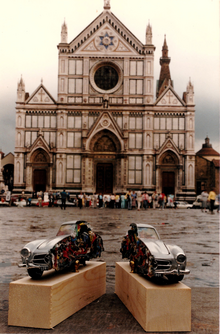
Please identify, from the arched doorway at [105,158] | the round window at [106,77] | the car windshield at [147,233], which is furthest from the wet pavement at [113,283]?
the round window at [106,77]

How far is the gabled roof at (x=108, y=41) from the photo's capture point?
40344 millimetres

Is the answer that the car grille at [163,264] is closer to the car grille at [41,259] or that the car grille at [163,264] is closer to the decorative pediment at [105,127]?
the car grille at [41,259]

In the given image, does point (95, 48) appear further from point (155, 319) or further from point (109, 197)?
point (155, 319)

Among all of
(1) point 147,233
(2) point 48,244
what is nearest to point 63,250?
(2) point 48,244

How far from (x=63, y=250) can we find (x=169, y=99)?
37438 mm

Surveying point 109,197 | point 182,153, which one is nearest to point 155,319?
point 109,197

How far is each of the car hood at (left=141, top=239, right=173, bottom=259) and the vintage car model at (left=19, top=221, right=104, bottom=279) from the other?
92 cm

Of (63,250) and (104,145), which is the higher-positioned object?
(104,145)

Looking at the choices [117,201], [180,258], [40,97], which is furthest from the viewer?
[40,97]

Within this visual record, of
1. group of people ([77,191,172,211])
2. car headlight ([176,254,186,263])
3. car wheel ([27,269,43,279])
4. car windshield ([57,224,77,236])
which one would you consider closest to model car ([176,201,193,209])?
group of people ([77,191,172,211])

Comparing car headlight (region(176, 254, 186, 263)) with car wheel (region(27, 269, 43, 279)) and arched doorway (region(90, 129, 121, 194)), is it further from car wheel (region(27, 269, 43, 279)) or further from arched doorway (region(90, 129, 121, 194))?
arched doorway (region(90, 129, 121, 194))

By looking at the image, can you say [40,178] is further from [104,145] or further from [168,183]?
[168,183]

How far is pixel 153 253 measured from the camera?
4.66 metres

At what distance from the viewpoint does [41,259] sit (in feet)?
15.3
